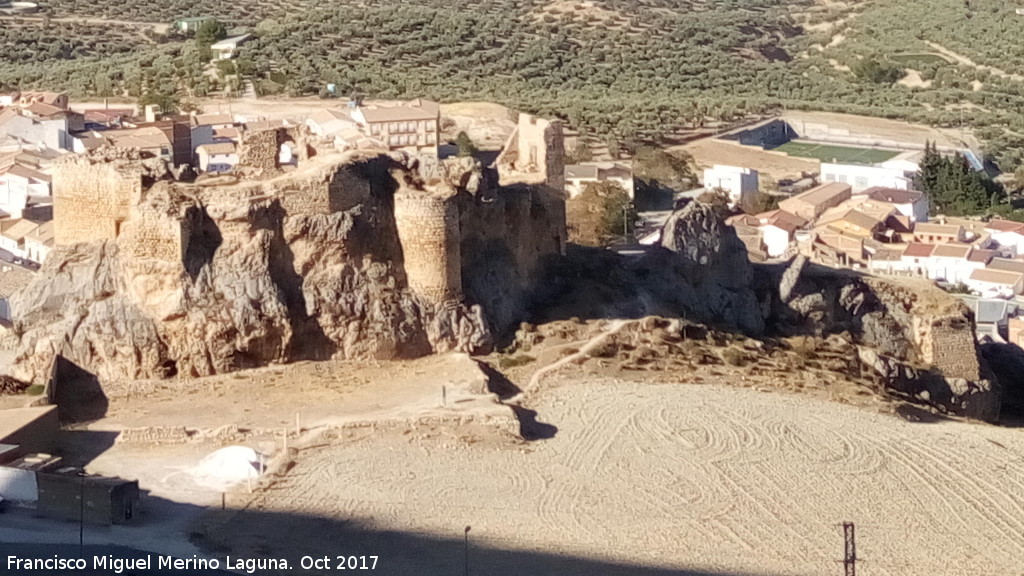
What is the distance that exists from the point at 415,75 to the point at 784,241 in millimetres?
28049

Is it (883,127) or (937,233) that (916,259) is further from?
(883,127)

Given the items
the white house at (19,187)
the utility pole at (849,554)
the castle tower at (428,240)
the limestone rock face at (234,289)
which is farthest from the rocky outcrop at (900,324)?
the white house at (19,187)

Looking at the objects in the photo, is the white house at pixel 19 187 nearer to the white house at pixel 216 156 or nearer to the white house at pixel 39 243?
the white house at pixel 39 243

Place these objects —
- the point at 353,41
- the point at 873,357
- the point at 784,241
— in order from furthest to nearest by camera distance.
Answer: the point at 353,41 → the point at 784,241 → the point at 873,357

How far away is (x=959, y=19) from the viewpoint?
90.9 metres

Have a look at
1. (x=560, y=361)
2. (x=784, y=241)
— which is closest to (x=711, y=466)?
(x=560, y=361)

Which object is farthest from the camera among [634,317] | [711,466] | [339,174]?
[634,317]

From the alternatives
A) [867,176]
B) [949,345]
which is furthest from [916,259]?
[867,176]

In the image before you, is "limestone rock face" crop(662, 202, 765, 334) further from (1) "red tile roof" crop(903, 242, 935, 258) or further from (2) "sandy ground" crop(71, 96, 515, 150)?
(2) "sandy ground" crop(71, 96, 515, 150)

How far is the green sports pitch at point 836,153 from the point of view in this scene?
2408 inches

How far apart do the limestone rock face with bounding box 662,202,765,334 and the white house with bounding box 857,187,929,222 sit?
53.7 ft

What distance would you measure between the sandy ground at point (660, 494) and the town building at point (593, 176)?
21.8 meters

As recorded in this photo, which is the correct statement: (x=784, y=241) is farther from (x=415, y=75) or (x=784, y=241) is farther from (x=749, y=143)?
(x=415, y=75)

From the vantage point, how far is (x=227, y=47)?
67.3 meters
